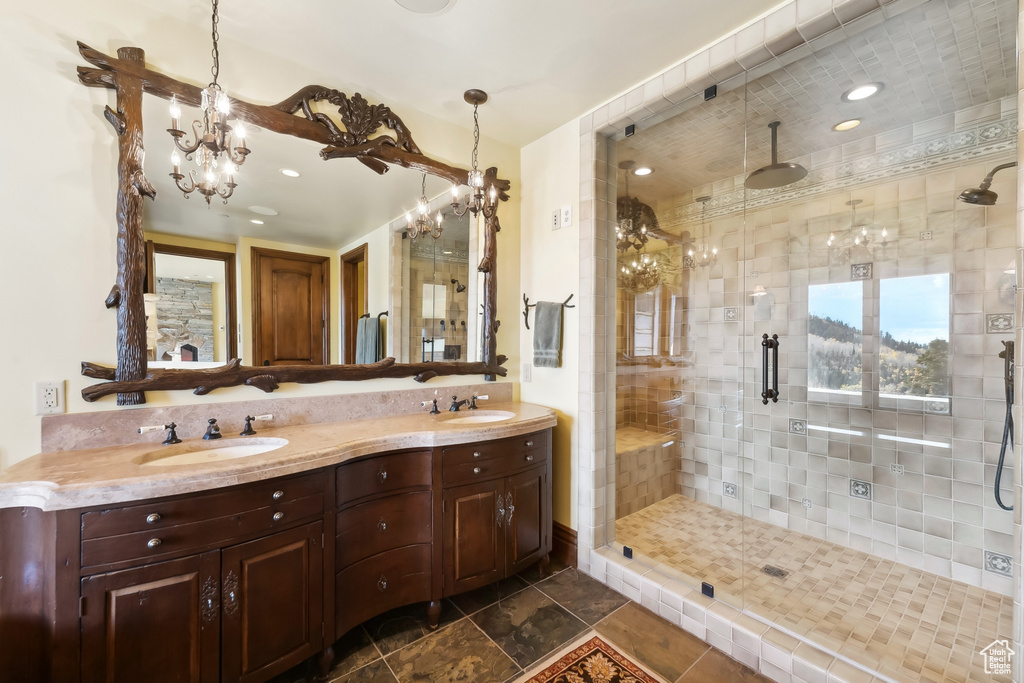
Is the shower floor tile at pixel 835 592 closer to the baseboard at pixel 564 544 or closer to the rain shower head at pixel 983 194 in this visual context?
the baseboard at pixel 564 544

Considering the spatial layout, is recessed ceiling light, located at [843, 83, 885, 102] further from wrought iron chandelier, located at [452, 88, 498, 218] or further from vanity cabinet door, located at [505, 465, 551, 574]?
vanity cabinet door, located at [505, 465, 551, 574]

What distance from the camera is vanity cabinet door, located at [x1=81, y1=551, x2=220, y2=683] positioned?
3.71 feet

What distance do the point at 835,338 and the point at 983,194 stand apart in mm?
928

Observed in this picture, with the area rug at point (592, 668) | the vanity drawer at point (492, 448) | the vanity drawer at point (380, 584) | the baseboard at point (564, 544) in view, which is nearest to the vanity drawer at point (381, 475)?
the vanity drawer at point (492, 448)

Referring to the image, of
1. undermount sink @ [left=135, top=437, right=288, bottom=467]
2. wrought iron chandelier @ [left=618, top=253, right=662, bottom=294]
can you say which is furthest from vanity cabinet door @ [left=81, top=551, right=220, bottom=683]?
wrought iron chandelier @ [left=618, top=253, right=662, bottom=294]

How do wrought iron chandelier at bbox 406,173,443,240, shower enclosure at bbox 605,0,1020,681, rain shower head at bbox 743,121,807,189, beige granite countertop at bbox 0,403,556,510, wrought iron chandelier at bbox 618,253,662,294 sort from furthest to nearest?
wrought iron chandelier at bbox 618,253,662,294 → rain shower head at bbox 743,121,807,189 → wrought iron chandelier at bbox 406,173,443,240 → shower enclosure at bbox 605,0,1020,681 → beige granite countertop at bbox 0,403,556,510

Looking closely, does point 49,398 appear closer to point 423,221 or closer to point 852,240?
point 423,221

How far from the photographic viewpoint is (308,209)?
6.52 feet

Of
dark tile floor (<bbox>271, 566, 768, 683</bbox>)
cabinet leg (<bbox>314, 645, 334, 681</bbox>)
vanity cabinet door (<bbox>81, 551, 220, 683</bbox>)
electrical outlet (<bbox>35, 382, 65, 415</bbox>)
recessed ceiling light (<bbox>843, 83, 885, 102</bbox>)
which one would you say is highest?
recessed ceiling light (<bbox>843, 83, 885, 102</bbox>)

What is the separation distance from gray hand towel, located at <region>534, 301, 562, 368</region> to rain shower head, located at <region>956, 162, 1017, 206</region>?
6.82 feet

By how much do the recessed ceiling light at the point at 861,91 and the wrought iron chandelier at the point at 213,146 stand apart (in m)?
2.81

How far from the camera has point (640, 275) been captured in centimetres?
265

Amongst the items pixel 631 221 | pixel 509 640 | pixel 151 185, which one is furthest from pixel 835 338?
pixel 151 185

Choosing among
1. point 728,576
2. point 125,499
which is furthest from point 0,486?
point 728,576
